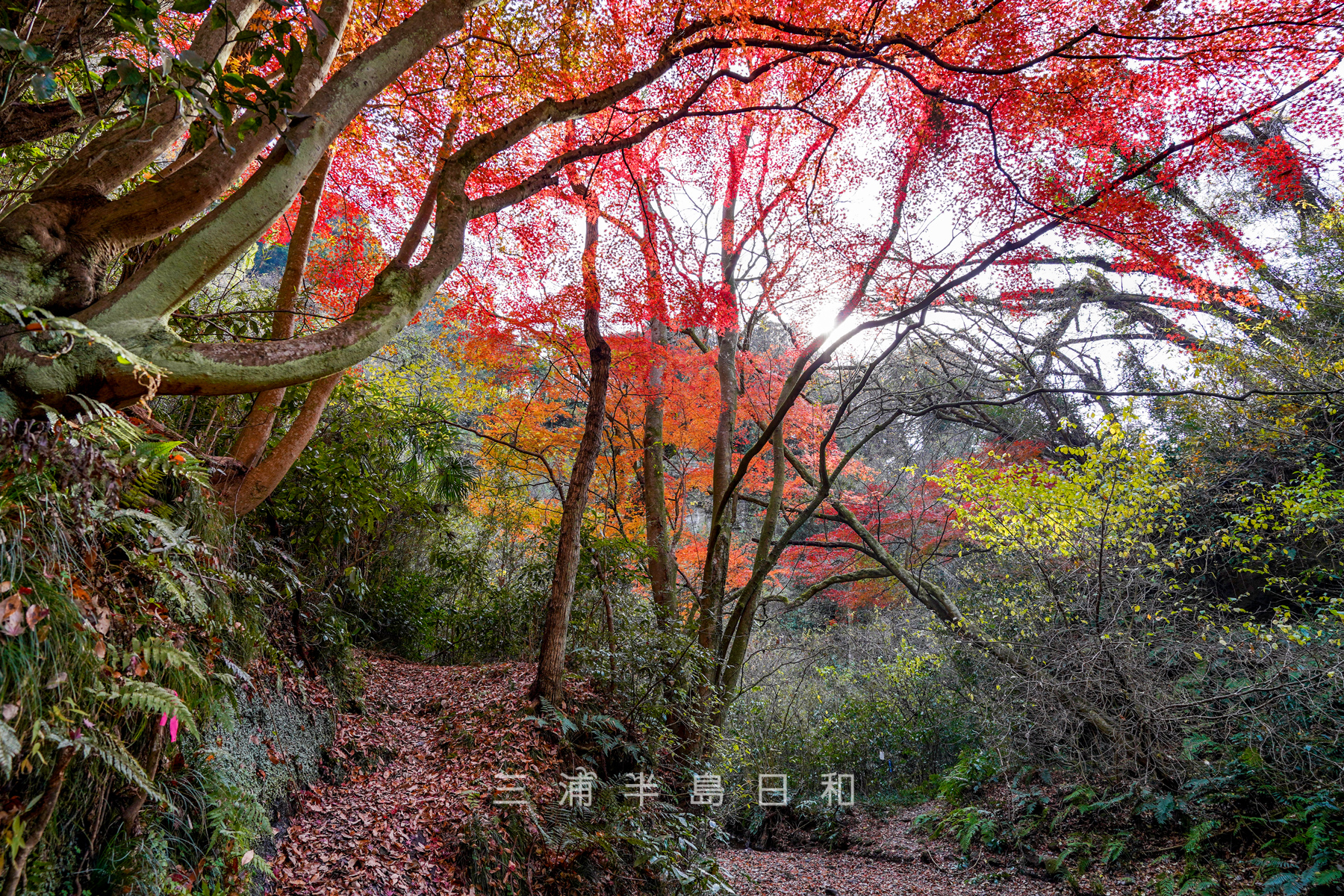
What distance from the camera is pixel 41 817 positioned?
1819 mm

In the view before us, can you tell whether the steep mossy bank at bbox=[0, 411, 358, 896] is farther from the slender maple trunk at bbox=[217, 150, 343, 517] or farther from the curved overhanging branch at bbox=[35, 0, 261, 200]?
the curved overhanging branch at bbox=[35, 0, 261, 200]

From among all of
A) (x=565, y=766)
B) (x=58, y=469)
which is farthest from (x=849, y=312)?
(x=58, y=469)

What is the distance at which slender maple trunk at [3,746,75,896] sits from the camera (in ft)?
5.67

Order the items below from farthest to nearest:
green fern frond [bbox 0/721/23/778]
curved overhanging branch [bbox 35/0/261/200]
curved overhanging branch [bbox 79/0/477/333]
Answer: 1. curved overhanging branch [bbox 35/0/261/200]
2. curved overhanging branch [bbox 79/0/477/333]
3. green fern frond [bbox 0/721/23/778]

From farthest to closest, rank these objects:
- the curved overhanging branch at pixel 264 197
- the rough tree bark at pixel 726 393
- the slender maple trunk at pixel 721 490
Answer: the rough tree bark at pixel 726 393
the slender maple trunk at pixel 721 490
the curved overhanging branch at pixel 264 197

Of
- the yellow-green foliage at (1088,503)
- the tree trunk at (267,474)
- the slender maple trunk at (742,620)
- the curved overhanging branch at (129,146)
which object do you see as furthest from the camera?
the slender maple trunk at (742,620)

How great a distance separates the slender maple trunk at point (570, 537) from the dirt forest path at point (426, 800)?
0.35 metres

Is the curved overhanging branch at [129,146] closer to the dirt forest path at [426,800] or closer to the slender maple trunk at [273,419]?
the slender maple trunk at [273,419]

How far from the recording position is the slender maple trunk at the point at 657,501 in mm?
7309

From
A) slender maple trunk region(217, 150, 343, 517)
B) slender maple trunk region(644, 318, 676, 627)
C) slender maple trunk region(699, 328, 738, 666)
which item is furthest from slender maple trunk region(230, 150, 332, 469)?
slender maple trunk region(699, 328, 738, 666)

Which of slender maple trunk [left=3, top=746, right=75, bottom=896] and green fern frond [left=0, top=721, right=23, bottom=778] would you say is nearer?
green fern frond [left=0, top=721, right=23, bottom=778]

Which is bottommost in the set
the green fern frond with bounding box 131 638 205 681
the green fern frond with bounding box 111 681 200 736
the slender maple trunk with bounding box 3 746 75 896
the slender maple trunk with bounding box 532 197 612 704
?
the slender maple trunk with bounding box 3 746 75 896

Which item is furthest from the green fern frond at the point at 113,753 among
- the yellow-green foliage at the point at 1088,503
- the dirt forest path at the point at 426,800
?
the yellow-green foliage at the point at 1088,503

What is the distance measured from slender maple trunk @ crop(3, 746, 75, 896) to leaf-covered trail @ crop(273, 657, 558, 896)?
4.25ft
